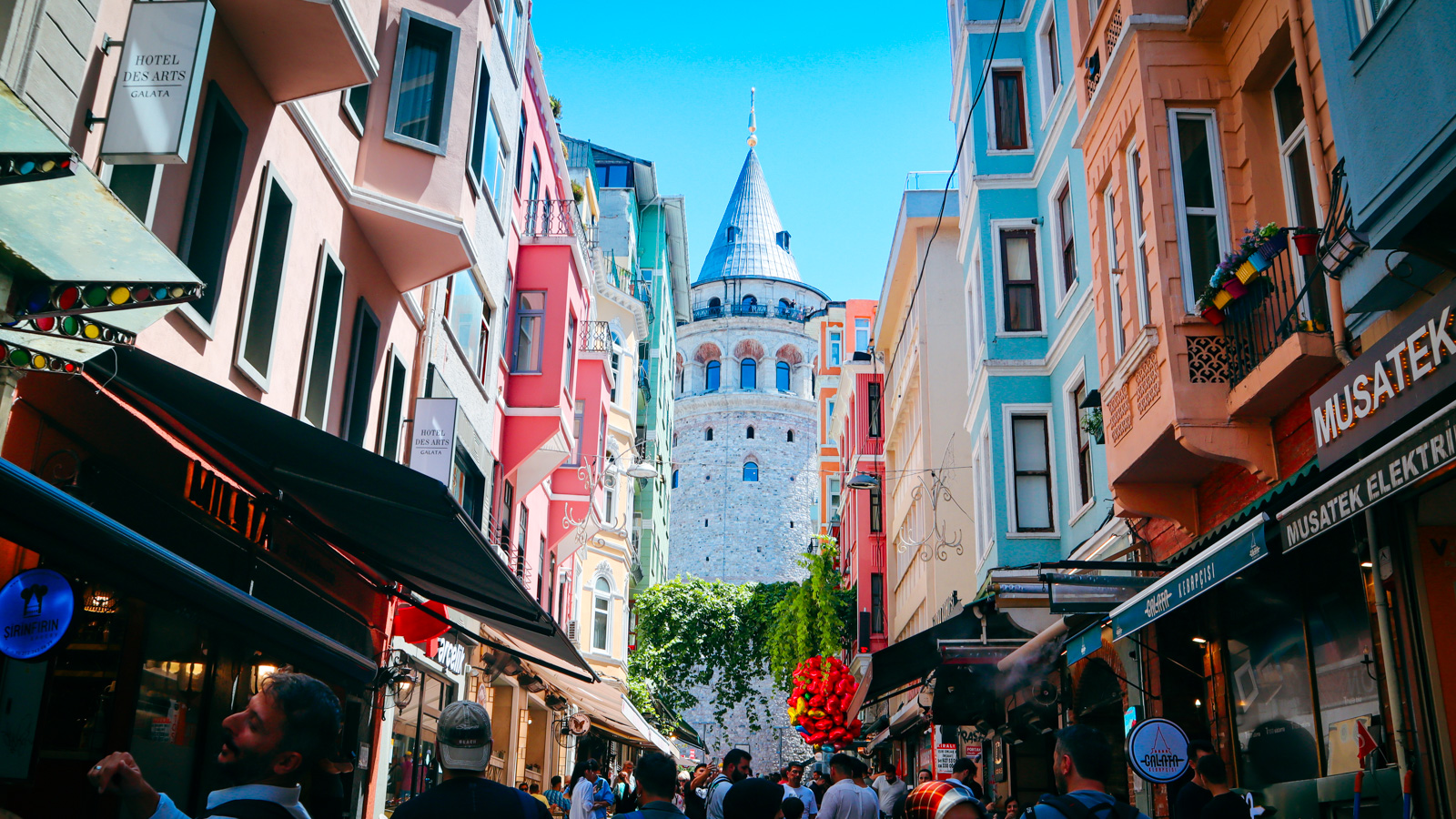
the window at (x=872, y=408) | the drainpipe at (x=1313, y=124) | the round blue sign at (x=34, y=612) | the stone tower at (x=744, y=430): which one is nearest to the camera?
the round blue sign at (x=34, y=612)

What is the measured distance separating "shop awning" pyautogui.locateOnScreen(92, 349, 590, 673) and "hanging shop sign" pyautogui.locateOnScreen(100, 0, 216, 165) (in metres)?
1.37

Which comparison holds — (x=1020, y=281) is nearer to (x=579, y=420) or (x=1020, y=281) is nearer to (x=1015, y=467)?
(x=1015, y=467)

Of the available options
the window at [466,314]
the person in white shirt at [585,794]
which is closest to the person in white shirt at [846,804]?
the person in white shirt at [585,794]

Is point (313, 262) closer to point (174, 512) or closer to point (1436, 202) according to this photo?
point (174, 512)

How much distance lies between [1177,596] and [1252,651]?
2242mm

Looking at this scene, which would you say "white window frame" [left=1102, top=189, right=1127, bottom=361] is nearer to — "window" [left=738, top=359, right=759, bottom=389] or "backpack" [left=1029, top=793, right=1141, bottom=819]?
"backpack" [left=1029, top=793, right=1141, bottom=819]

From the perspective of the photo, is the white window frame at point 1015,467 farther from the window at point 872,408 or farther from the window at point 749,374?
the window at point 749,374

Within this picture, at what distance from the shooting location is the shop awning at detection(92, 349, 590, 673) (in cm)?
668

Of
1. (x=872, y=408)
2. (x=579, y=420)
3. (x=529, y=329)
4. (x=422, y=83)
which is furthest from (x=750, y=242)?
(x=422, y=83)

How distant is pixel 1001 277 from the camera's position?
18219mm

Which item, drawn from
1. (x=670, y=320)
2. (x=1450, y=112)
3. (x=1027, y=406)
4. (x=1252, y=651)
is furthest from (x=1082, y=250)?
(x=670, y=320)

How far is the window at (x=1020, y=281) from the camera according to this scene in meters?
18.1

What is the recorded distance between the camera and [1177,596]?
26.8ft

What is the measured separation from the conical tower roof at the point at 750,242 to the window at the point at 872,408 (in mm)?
50229
